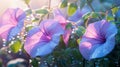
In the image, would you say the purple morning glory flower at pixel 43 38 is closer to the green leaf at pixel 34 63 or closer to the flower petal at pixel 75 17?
the green leaf at pixel 34 63

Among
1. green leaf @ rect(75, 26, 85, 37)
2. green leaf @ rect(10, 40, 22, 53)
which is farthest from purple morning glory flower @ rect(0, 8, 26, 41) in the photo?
green leaf @ rect(75, 26, 85, 37)

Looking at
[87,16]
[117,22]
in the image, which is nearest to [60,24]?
[87,16]

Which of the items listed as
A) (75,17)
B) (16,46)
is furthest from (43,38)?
(75,17)

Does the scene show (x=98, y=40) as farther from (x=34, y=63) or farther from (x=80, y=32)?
(x=34, y=63)

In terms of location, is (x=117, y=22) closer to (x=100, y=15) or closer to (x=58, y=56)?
(x=100, y=15)

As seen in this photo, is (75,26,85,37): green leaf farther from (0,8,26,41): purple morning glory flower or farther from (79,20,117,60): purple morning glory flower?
(0,8,26,41): purple morning glory flower
